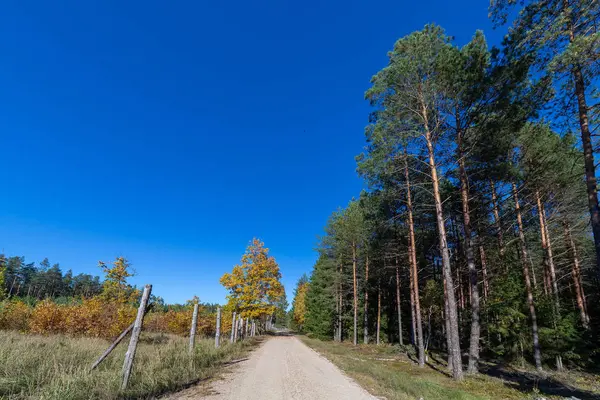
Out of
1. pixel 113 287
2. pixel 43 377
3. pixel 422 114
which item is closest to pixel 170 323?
pixel 113 287

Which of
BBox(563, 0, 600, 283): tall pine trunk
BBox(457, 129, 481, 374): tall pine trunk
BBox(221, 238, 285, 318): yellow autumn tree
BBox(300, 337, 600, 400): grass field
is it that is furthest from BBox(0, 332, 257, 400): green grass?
BBox(221, 238, 285, 318): yellow autumn tree

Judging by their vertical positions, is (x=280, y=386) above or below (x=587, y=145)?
below

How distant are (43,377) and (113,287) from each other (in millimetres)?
18312

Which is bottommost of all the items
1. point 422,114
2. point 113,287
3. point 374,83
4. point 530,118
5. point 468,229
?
point 113,287

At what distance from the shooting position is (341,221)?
2519 centimetres

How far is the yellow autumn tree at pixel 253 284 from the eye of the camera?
22.0m

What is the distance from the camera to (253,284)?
886 inches

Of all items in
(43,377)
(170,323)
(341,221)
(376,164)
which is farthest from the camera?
(341,221)

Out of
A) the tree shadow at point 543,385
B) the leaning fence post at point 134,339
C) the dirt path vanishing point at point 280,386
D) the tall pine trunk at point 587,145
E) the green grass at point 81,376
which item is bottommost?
the tree shadow at point 543,385

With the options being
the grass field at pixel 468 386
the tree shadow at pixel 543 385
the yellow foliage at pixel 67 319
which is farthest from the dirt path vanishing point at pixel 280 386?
the yellow foliage at pixel 67 319

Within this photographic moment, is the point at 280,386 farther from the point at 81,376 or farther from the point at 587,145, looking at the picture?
the point at 587,145

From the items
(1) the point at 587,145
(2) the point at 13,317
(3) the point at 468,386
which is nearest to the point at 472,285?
(3) the point at 468,386

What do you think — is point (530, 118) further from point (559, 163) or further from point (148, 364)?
point (148, 364)

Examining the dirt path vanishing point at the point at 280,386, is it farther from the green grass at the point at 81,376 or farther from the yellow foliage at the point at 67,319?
the yellow foliage at the point at 67,319
